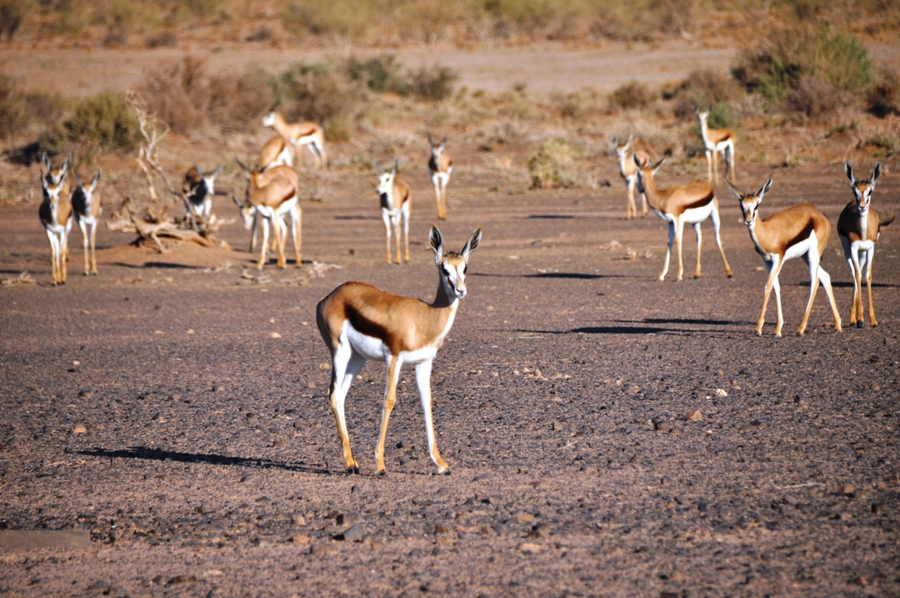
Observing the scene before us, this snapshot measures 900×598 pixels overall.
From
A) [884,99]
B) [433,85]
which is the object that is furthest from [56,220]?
[884,99]

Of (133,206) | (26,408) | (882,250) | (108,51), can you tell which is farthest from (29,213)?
(108,51)

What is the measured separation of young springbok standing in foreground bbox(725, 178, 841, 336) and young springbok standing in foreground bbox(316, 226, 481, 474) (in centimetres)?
480

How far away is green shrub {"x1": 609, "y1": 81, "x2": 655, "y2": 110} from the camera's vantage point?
36.0 m

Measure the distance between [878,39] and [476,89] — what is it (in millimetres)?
19841

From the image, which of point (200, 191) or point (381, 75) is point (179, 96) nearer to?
point (381, 75)

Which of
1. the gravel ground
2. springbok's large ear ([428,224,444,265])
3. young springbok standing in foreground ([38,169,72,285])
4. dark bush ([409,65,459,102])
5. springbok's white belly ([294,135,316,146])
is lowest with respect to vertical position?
the gravel ground

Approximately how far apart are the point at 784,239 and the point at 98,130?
2464 centimetres

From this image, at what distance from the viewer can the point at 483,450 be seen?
21.1 ft

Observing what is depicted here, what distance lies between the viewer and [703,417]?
7016mm

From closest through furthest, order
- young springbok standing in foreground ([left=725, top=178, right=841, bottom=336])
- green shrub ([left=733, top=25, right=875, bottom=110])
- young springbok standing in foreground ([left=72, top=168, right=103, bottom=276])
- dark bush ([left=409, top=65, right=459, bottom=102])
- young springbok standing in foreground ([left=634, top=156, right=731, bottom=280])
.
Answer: young springbok standing in foreground ([left=725, top=178, right=841, bottom=336])
young springbok standing in foreground ([left=634, top=156, right=731, bottom=280])
young springbok standing in foreground ([left=72, top=168, right=103, bottom=276])
green shrub ([left=733, top=25, right=875, bottom=110])
dark bush ([left=409, top=65, right=459, bottom=102])

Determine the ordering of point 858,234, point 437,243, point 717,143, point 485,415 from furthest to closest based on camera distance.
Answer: point 717,143 < point 858,234 < point 485,415 < point 437,243

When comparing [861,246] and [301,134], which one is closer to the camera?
[861,246]

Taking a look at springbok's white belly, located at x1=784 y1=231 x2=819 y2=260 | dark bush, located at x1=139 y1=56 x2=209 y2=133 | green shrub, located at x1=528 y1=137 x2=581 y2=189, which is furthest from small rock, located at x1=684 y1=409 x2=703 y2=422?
dark bush, located at x1=139 y1=56 x2=209 y2=133

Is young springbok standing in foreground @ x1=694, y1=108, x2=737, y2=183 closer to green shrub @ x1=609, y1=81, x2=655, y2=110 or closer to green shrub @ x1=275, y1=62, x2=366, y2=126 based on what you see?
green shrub @ x1=609, y1=81, x2=655, y2=110
